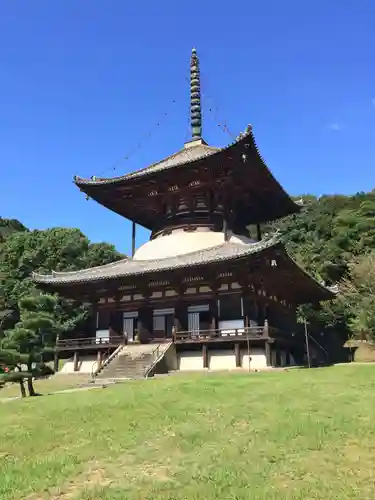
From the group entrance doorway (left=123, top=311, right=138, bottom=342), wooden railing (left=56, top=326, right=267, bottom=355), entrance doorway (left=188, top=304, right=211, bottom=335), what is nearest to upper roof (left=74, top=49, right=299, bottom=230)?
entrance doorway (left=123, top=311, right=138, bottom=342)

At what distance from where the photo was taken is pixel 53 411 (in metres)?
15.2

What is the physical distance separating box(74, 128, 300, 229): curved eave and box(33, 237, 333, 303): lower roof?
457 cm

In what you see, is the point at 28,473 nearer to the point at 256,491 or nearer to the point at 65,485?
the point at 65,485

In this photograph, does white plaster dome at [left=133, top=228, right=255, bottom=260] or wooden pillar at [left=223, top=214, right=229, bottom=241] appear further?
white plaster dome at [left=133, top=228, right=255, bottom=260]

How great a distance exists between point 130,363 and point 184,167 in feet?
42.1

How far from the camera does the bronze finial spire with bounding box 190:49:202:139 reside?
3938 cm

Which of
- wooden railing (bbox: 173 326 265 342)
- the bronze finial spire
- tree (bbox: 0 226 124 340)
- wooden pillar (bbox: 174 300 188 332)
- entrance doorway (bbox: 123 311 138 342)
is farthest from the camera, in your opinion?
tree (bbox: 0 226 124 340)

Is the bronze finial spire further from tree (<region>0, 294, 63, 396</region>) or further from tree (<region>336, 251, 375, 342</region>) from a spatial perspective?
tree (<region>0, 294, 63, 396</region>)

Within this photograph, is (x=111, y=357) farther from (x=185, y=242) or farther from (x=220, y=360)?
(x=185, y=242)

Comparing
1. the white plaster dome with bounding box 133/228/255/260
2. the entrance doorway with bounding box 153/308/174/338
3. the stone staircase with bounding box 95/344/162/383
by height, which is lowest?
the stone staircase with bounding box 95/344/162/383

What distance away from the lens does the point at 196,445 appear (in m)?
10.8

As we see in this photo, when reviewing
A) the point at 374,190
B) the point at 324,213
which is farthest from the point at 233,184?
the point at 374,190

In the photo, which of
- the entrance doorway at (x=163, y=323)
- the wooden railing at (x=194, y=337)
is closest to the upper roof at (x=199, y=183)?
the entrance doorway at (x=163, y=323)

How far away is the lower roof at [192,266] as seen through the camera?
1010 inches
